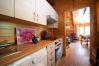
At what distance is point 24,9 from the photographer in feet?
5.42

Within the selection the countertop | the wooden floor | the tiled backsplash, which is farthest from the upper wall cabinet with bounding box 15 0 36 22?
the wooden floor

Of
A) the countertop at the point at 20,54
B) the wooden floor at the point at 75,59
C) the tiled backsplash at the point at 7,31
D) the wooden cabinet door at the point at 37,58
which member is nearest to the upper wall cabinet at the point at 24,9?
the tiled backsplash at the point at 7,31

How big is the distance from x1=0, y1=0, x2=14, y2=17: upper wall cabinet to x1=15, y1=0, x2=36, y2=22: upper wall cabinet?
0.37ft

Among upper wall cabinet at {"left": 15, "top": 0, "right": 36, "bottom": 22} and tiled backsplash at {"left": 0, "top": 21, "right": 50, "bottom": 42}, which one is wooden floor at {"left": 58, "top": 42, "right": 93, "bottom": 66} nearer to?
tiled backsplash at {"left": 0, "top": 21, "right": 50, "bottom": 42}

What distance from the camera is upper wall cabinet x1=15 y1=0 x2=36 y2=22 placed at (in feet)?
4.77

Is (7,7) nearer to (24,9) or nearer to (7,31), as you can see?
(24,9)

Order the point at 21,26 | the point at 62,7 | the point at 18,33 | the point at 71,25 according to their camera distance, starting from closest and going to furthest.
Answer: the point at 18,33
the point at 21,26
the point at 62,7
the point at 71,25

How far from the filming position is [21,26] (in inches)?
88.3

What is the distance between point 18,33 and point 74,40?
31.7ft

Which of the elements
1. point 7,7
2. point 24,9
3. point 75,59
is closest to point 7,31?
point 24,9

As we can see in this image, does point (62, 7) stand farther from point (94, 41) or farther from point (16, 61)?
point (16, 61)

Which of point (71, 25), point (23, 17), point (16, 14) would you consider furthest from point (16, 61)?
point (71, 25)

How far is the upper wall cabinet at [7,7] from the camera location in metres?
1.16

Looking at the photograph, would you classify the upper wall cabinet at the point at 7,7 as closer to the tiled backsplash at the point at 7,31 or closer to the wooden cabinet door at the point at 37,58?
the tiled backsplash at the point at 7,31
